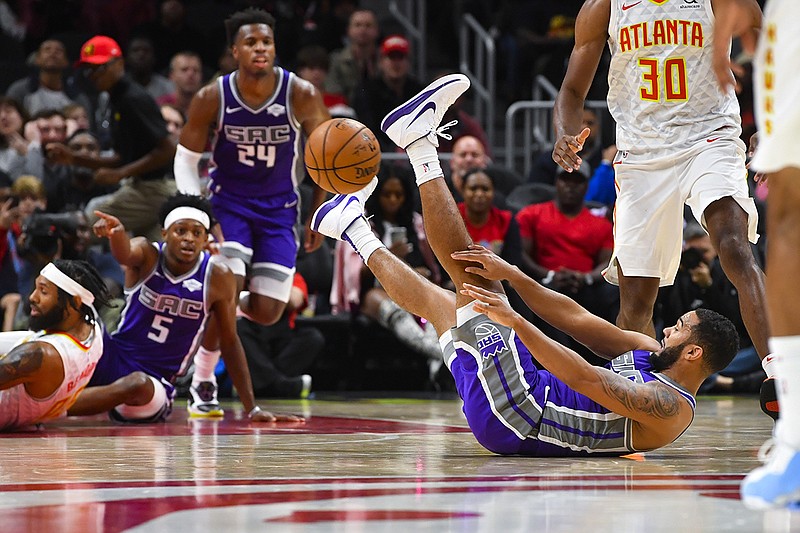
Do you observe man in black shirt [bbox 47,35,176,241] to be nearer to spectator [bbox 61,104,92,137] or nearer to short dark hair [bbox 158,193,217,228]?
spectator [bbox 61,104,92,137]

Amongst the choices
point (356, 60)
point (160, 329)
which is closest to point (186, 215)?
point (160, 329)

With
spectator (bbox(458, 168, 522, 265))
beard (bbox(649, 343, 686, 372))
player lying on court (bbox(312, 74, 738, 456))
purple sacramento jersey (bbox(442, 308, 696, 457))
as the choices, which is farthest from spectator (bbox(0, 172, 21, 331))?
beard (bbox(649, 343, 686, 372))

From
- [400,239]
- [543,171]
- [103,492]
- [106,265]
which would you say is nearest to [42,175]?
[106,265]

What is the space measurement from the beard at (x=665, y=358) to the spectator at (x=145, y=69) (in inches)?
310

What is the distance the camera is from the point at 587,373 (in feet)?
13.2

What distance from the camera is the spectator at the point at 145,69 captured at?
11.4m

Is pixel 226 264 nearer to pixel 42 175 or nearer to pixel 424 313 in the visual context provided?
pixel 424 313

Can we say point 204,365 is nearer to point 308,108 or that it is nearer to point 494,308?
point 308,108

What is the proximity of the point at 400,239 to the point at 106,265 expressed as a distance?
2218 mm

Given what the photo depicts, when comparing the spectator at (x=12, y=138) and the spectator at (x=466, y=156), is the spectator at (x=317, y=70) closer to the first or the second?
the spectator at (x=466, y=156)

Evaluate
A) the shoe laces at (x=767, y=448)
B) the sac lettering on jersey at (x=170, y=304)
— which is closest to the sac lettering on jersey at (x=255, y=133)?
the sac lettering on jersey at (x=170, y=304)

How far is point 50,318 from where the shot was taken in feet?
19.1

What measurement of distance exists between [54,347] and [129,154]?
375 cm

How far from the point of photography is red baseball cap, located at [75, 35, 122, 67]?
8.64 m
